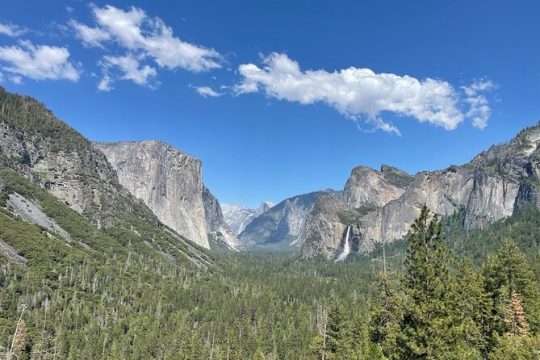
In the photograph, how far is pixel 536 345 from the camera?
39938 millimetres

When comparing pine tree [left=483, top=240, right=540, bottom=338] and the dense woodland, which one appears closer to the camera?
the dense woodland

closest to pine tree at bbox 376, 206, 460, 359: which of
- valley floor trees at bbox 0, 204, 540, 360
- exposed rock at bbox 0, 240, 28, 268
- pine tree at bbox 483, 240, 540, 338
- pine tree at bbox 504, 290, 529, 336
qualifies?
valley floor trees at bbox 0, 204, 540, 360

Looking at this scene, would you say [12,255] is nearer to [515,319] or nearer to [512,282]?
[512,282]

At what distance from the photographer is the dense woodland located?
1303 inches

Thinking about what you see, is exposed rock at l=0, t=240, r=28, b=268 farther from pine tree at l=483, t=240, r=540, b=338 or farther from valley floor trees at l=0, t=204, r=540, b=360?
pine tree at l=483, t=240, r=540, b=338

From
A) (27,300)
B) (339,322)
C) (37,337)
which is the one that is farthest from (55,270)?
(339,322)

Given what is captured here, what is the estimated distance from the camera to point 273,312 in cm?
16025

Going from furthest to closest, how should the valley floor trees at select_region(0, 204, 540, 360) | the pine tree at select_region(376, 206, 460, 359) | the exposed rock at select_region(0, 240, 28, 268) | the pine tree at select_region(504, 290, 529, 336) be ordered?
1. the exposed rock at select_region(0, 240, 28, 268)
2. the pine tree at select_region(504, 290, 529, 336)
3. the valley floor trees at select_region(0, 204, 540, 360)
4. the pine tree at select_region(376, 206, 460, 359)

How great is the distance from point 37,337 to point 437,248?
352 feet

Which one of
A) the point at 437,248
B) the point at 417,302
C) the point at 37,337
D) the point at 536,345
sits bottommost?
the point at 37,337

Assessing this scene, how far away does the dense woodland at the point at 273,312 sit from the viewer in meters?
33.1

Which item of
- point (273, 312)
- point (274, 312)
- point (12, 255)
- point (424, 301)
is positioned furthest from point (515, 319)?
point (12, 255)

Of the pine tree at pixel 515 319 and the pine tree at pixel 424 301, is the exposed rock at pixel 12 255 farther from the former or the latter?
the pine tree at pixel 424 301

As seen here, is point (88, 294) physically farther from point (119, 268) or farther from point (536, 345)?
point (536, 345)
